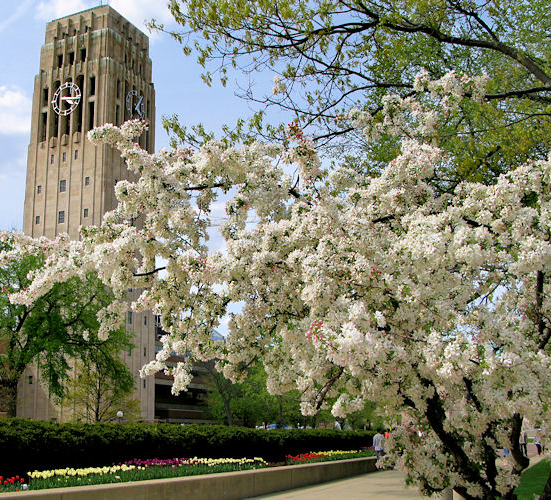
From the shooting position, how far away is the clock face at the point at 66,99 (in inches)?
2598

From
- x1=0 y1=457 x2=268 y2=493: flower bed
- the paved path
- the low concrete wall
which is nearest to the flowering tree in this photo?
the low concrete wall

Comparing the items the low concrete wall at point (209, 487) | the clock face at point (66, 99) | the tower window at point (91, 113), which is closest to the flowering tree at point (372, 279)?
the low concrete wall at point (209, 487)

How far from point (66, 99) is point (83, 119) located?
3552mm

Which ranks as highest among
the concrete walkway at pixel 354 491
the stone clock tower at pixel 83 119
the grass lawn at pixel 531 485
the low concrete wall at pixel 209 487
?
the stone clock tower at pixel 83 119

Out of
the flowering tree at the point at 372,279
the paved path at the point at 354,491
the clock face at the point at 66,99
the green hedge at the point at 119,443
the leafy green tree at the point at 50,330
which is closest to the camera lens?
the flowering tree at the point at 372,279

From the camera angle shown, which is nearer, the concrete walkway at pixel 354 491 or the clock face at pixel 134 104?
the concrete walkway at pixel 354 491

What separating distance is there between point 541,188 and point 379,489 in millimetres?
9905

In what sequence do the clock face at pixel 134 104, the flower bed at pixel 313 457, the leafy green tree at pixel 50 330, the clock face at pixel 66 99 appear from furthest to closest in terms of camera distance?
the clock face at pixel 134 104 < the clock face at pixel 66 99 < the leafy green tree at pixel 50 330 < the flower bed at pixel 313 457

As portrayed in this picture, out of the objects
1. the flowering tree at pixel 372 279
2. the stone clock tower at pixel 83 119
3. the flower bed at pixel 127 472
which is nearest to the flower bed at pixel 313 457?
the flower bed at pixel 127 472

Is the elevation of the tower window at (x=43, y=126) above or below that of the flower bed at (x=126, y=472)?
above

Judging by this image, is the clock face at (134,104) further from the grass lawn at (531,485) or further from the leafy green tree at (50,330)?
the grass lawn at (531,485)

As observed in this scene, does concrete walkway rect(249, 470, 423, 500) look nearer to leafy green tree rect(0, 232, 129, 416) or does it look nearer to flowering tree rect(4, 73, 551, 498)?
flowering tree rect(4, 73, 551, 498)

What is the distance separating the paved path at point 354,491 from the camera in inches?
485

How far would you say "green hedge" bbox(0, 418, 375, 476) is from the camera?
11.0 m
